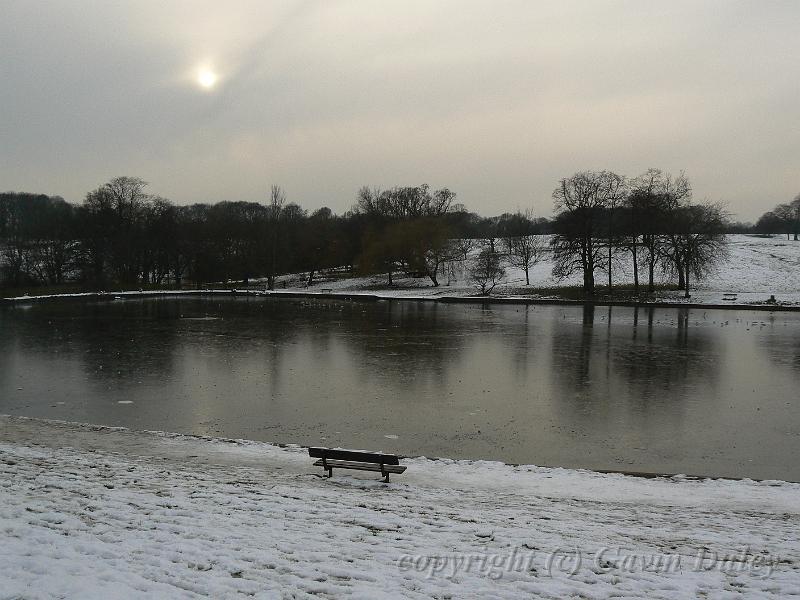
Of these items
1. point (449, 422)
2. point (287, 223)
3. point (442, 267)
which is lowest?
point (449, 422)

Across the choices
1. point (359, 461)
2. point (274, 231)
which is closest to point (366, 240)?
point (274, 231)

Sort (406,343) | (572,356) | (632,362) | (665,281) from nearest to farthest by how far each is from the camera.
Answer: (632,362) → (572,356) → (406,343) → (665,281)

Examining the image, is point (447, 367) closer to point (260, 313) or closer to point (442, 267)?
point (260, 313)

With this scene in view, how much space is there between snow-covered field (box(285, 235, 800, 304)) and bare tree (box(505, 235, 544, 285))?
965mm

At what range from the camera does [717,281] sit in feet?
191

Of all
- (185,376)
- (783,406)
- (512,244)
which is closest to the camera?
(783,406)

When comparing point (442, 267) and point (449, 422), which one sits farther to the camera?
point (442, 267)

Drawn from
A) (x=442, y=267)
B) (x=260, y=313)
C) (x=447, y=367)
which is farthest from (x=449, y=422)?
(x=442, y=267)

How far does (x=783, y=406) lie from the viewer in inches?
597

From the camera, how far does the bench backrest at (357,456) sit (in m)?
9.48

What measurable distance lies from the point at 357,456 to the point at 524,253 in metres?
59.6

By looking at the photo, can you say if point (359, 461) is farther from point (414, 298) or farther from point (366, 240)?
point (366, 240)

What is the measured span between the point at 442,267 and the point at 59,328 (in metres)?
46.5

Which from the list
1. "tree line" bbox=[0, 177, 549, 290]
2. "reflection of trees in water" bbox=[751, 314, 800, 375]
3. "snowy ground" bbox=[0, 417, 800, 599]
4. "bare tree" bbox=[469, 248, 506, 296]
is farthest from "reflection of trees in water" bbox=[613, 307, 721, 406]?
"tree line" bbox=[0, 177, 549, 290]
